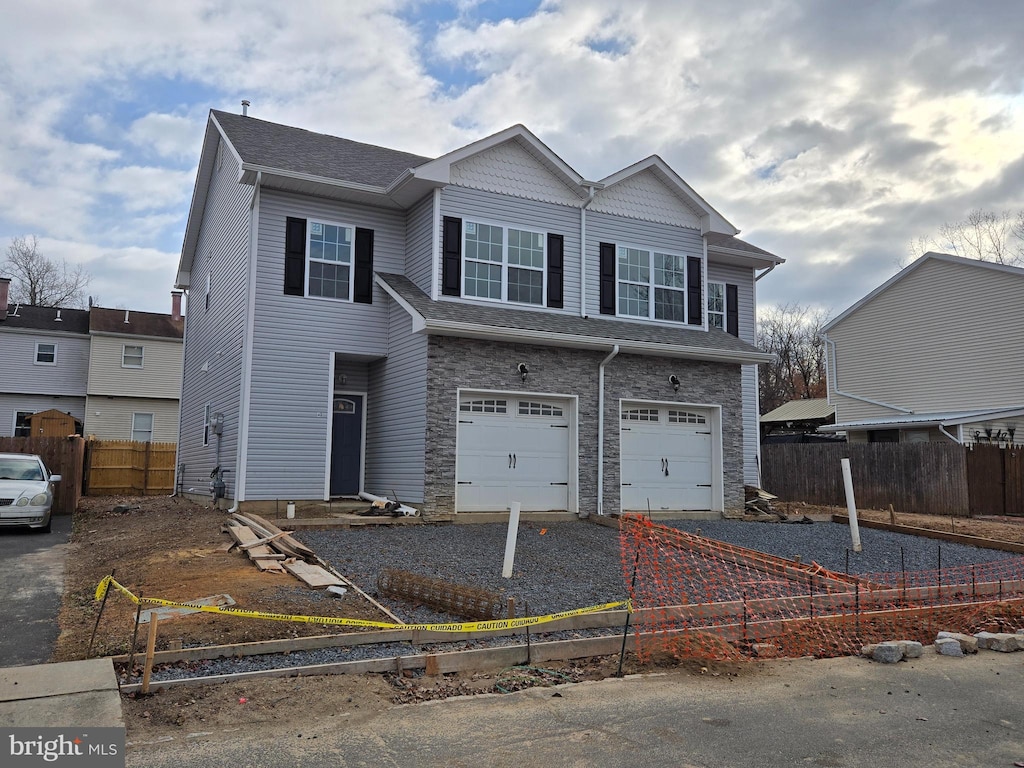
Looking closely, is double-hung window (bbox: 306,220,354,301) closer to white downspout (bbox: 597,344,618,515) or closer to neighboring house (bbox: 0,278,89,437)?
white downspout (bbox: 597,344,618,515)

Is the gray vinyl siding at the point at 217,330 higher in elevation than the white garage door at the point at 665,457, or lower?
higher

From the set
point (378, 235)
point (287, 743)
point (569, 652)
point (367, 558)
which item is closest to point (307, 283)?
point (378, 235)

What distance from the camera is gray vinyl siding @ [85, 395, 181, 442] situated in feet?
96.5

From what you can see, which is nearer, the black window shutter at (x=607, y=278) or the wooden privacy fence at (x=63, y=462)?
the black window shutter at (x=607, y=278)

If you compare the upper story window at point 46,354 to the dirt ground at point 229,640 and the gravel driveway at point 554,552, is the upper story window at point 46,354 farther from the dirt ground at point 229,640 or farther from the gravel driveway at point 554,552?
the gravel driveway at point 554,552

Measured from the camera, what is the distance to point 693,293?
57.1 feet

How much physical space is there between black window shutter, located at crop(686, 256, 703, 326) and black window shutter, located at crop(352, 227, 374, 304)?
7254 mm

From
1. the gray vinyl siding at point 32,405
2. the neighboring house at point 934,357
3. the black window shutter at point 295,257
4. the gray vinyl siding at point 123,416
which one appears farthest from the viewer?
the gray vinyl siding at point 123,416

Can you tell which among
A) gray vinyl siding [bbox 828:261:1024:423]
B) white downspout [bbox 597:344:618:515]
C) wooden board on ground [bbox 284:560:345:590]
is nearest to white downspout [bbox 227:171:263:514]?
wooden board on ground [bbox 284:560:345:590]

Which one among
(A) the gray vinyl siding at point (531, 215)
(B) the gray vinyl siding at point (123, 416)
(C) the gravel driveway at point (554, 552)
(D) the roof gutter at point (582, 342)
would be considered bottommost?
(C) the gravel driveway at point (554, 552)

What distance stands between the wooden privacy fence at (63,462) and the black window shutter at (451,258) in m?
10.7

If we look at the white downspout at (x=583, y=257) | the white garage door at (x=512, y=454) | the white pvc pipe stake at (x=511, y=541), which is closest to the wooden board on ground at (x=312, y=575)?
the white pvc pipe stake at (x=511, y=541)

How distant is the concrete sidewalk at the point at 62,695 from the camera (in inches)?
175

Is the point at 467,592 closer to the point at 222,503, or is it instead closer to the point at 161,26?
the point at 222,503
